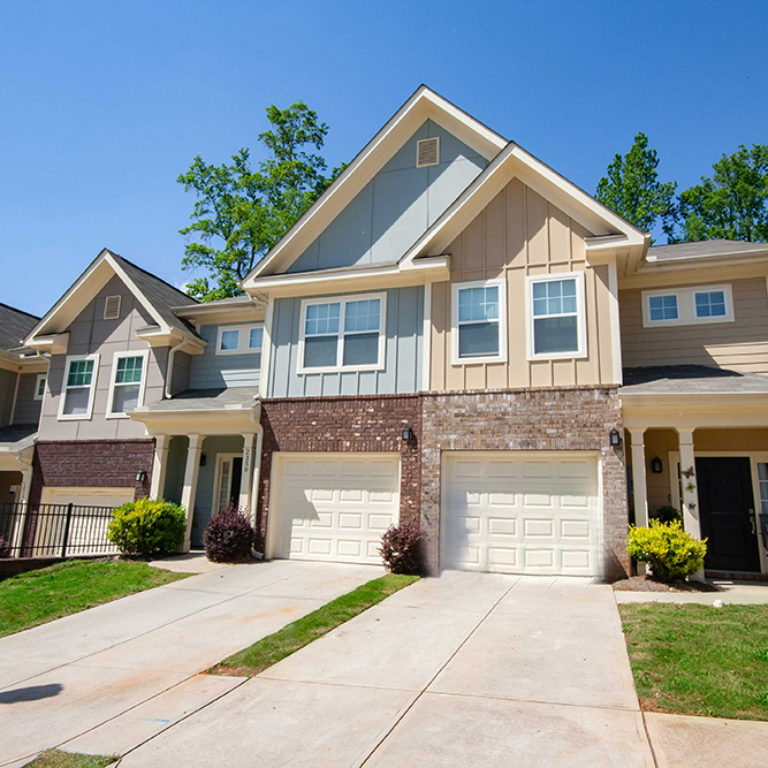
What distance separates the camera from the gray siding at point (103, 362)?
1539 centimetres

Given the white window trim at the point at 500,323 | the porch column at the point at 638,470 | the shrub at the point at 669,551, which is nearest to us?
the shrub at the point at 669,551

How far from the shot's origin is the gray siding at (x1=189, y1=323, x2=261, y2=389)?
610 inches

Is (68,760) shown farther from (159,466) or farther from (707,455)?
(707,455)

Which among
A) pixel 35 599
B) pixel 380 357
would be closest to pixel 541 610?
pixel 380 357

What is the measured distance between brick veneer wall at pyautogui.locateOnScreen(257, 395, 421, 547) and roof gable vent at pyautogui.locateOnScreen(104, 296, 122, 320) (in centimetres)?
585

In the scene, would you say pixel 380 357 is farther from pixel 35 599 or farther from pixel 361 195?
pixel 35 599

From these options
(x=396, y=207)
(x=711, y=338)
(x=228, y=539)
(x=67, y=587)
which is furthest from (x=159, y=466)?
(x=711, y=338)

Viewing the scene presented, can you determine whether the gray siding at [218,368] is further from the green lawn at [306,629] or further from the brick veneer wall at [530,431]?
the green lawn at [306,629]

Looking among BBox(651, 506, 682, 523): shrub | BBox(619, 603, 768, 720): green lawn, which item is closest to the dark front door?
BBox(651, 506, 682, 523): shrub

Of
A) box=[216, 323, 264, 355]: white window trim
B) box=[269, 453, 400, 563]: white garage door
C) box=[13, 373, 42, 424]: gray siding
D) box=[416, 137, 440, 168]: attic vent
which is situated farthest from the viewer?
box=[13, 373, 42, 424]: gray siding

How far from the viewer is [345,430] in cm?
1263

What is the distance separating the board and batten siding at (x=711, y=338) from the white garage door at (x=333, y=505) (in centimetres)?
549

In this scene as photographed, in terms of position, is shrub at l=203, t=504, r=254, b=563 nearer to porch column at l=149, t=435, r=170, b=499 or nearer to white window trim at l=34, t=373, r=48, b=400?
porch column at l=149, t=435, r=170, b=499

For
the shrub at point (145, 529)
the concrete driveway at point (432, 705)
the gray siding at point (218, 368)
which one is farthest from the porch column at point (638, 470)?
the shrub at point (145, 529)
